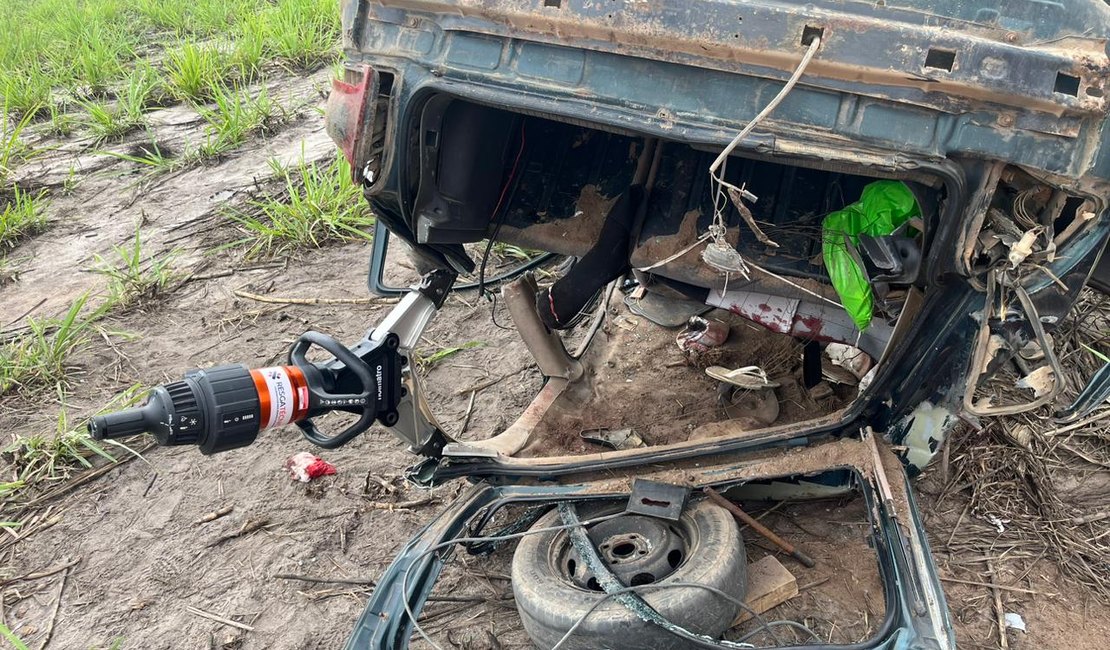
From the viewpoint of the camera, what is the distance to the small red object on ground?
2.88 m

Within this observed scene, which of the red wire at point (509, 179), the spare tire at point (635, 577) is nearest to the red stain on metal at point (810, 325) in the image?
the spare tire at point (635, 577)

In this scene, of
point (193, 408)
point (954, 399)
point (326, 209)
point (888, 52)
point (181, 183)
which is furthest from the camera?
point (181, 183)

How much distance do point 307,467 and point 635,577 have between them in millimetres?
1244

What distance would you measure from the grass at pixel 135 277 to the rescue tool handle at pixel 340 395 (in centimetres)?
198

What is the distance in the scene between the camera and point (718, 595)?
2.01 m

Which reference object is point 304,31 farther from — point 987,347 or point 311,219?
point 987,347

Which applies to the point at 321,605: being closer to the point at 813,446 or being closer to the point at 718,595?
the point at 718,595

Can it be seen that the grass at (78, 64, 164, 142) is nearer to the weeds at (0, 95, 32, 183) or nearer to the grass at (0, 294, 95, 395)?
the weeds at (0, 95, 32, 183)

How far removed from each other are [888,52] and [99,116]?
15.8 feet

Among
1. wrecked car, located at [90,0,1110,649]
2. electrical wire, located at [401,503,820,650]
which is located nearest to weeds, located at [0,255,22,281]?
wrecked car, located at [90,0,1110,649]

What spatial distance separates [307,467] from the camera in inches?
114

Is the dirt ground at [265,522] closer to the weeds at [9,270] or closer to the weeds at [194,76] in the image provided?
the weeds at [9,270]

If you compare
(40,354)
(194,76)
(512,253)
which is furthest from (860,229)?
(194,76)

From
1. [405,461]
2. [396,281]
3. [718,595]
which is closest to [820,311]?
[718,595]
